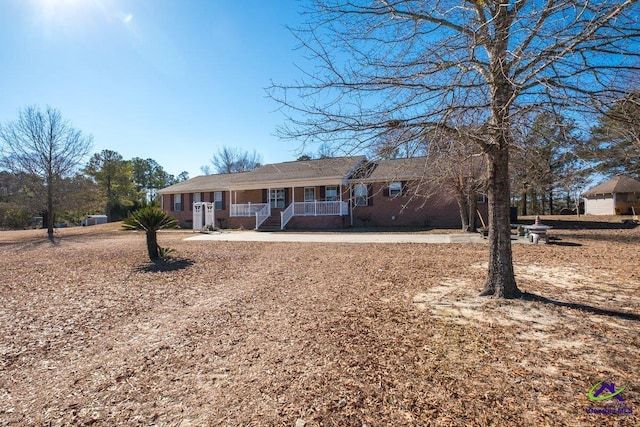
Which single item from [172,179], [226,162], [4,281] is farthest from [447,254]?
[172,179]

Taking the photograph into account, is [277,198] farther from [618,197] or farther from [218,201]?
[618,197]

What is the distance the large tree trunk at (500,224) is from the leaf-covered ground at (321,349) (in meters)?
0.31

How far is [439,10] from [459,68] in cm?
75

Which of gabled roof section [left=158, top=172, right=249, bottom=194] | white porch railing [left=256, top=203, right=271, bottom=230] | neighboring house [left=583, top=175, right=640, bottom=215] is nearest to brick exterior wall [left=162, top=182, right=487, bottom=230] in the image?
white porch railing [left=256, top=203, right=271, bottom=230]

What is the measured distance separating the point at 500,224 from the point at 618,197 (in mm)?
31381

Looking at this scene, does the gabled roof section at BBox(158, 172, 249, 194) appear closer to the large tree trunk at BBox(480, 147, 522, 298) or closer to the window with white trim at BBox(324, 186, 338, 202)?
the window with white trim at BBox(324, 186, 338, 202)

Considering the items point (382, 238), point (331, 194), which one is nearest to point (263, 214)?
point (331, 194)

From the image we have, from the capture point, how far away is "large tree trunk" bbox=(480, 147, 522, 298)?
→ 4.72 m

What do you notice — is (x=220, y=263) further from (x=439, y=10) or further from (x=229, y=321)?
(x=439, y=10)

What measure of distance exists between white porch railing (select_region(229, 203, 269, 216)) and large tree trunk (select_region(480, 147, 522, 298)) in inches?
713

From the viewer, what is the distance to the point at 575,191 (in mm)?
4215

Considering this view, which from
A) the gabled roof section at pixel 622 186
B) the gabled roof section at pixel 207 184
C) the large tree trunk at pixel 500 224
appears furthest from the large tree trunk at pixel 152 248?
the gabled roof section at pixel 622 186

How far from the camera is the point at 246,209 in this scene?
871 inches

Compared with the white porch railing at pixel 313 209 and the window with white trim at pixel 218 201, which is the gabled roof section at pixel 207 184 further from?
the white porch railing at pixel 313 209
